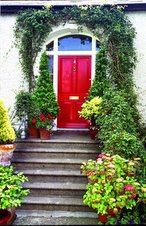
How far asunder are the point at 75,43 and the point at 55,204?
5355 mm

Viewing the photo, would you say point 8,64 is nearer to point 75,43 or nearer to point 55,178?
point 75,43

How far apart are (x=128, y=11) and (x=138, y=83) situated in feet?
6.89

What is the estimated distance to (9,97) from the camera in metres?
9.54

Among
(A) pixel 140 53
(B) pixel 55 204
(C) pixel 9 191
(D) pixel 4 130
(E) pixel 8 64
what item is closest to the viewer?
(C) pixel 9 191

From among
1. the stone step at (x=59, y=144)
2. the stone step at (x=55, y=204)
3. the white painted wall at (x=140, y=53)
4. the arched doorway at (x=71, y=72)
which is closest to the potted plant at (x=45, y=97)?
the stone step at (x=59, y=144)

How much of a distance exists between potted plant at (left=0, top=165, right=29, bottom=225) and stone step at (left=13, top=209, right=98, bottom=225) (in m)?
0.27

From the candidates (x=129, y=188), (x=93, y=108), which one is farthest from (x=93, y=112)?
(x=129, y=188)

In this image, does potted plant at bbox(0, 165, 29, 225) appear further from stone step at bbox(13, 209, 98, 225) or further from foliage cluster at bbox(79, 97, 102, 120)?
foliage cluster at bbox(79, 97, 102, 120)

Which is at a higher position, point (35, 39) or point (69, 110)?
point (35, 39)

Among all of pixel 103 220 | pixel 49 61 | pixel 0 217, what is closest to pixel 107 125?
pixel 103 220

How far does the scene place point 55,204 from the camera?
607 cm

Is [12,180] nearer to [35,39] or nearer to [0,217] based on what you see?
[0,217]

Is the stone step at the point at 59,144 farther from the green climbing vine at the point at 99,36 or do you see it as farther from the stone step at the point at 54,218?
the stone step at the point at 54,218

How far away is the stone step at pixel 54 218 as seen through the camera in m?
5.57
